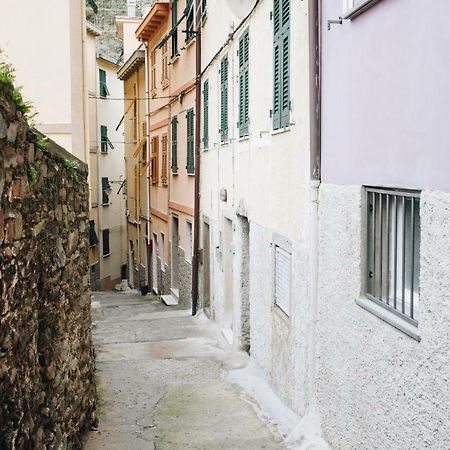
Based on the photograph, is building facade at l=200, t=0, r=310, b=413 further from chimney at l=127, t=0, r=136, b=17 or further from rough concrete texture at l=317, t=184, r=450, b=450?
chimney at l=127, t=0, r=136, b=17

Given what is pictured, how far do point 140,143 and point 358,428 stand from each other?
64.4 ft

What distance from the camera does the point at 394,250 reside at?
16.1 ft

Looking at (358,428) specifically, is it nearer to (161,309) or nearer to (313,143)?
(313,143)

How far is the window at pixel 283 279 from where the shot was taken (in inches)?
304

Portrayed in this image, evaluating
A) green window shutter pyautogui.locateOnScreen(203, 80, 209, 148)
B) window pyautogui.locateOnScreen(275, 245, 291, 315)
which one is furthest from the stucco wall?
green window shutter pyautogui.locateOnScreen(203, 80, 209, 148)

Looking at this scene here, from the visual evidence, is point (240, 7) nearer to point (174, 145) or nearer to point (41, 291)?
point (41, 291)

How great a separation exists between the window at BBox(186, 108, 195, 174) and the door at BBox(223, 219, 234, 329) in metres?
3.71

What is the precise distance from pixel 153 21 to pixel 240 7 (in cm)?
1064

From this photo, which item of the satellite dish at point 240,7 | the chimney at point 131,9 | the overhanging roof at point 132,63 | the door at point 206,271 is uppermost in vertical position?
the chimney at point 131,9

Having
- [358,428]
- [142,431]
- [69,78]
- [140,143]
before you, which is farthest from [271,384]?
[140,143]

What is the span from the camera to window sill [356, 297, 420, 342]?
439cm

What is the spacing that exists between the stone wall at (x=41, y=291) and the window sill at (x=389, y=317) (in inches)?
90.4

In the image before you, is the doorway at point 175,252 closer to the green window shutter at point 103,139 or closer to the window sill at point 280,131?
the window sill at point 280,131

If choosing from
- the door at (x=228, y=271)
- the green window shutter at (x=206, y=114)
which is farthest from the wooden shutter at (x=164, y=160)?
the door at (x=228, y=271)
